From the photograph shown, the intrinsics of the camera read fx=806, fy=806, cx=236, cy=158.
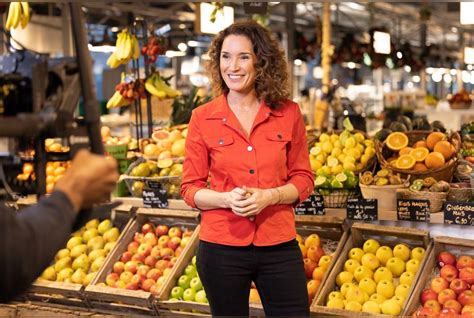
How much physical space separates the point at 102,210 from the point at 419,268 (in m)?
2.13

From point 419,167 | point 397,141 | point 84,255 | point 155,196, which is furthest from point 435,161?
point 84,255

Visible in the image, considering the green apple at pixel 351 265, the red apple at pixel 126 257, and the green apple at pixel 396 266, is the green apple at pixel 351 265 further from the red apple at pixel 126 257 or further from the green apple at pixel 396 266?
the red apple at pixel 126 257

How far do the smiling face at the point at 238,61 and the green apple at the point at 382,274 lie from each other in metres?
1.35

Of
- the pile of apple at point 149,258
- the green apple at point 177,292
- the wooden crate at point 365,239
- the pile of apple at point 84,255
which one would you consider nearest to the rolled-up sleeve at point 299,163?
the wooden crate at point 365,239

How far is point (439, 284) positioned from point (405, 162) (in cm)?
71

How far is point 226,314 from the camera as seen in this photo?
299 cm

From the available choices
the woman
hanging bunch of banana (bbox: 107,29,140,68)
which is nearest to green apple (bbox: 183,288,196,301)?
the woman

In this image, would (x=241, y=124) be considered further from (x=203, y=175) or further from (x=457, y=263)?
(x=457, y=263)

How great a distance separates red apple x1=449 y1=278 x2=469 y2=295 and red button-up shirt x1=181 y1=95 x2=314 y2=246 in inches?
40.8

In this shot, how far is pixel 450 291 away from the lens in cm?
360

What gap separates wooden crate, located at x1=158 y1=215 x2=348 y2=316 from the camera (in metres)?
3.92

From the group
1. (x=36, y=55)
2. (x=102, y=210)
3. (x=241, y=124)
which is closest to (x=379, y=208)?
(x=241, y=124)

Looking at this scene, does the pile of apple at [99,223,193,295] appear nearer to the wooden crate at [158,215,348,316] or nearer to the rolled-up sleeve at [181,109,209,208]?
the wooden crate at [158,215,348,316]

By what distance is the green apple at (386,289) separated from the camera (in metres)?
3.74
